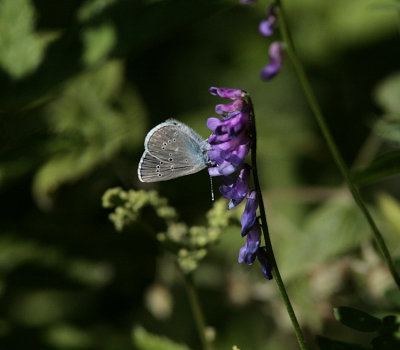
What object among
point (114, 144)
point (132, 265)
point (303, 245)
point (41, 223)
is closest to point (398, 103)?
point (303, 245)

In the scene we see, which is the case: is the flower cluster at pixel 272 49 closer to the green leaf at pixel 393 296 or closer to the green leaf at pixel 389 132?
the green leaf at pixel 389 132

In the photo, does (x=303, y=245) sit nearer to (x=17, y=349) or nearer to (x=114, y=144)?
(x=114, y=144)

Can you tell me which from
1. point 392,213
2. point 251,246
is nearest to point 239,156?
point 251,246

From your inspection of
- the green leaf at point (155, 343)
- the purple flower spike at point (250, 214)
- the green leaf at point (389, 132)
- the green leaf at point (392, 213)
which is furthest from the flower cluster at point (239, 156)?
the green leaf at point (392, 213)

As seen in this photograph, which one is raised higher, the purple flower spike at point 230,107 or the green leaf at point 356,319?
the purple flower spike at point 230,107

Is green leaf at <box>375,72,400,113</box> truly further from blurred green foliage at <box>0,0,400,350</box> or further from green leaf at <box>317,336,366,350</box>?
green leaf at <box>317,336,366,350</box>

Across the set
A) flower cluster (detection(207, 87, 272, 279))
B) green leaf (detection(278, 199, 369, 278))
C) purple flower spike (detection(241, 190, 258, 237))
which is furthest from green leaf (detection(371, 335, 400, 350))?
green leaf (detection(278, 199, 369, 278))
